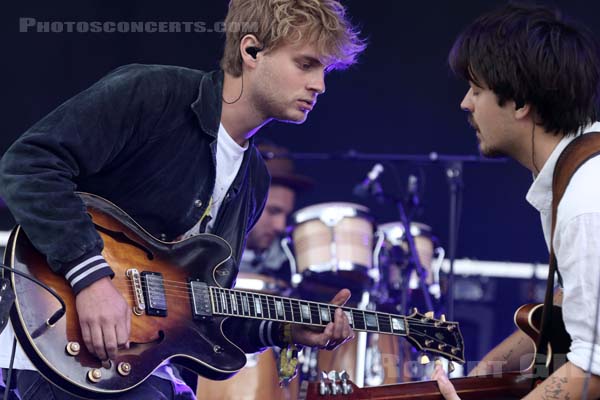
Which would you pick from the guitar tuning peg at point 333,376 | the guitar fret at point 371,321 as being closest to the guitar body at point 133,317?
the guitar tuning peg at point 333,376

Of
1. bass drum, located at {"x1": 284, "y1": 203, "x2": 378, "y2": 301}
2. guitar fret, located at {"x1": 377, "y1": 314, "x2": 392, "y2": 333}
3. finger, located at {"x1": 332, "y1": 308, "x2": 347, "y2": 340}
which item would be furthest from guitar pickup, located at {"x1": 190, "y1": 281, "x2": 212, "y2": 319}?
bass drum, located at {"x1": 284, "y1": 203, "x2": 378, "y2": 301}

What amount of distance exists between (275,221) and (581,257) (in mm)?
5476

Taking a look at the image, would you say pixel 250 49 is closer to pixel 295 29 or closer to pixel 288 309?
pixel 295 29

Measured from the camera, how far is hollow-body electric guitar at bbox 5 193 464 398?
3092 millimetres

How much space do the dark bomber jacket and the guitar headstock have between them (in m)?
0.66

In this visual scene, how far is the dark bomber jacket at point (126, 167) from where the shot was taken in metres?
3.18

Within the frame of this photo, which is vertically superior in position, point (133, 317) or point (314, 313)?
point (133, 317)

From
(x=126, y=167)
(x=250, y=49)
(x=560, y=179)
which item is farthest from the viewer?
(x=250, y=49)

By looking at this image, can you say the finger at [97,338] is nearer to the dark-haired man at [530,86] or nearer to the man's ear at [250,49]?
the dark-haired man at [530,86]

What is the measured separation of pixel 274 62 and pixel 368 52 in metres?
4.00

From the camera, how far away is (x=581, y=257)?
271cm

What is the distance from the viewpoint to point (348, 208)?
757 cm

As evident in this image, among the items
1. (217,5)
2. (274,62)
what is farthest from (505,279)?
(274,62)

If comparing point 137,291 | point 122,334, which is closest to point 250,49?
point 137,291
